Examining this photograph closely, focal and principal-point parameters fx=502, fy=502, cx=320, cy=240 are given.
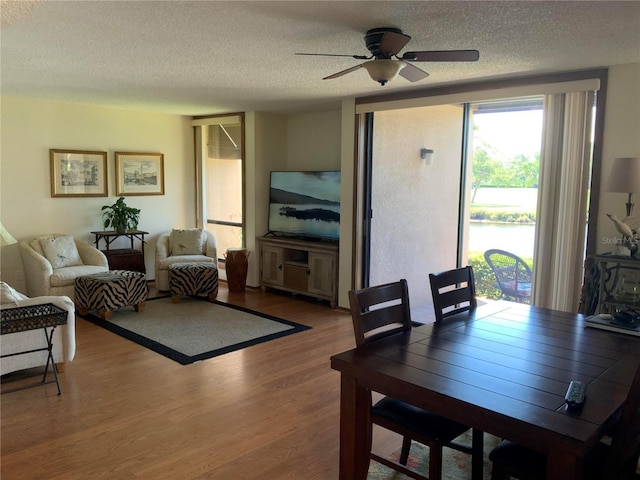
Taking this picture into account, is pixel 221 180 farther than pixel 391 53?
Yes

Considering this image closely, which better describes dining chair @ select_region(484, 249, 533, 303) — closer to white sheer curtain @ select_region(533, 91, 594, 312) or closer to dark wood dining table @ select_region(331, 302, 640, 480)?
white sheer curtain @ select_region(533, 91, 594, 312)

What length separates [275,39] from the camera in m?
3.12

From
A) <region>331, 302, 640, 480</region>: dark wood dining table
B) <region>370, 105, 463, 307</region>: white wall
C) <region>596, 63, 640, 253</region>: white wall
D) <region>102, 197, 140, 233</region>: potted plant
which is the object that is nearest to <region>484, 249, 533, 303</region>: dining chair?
<region>370, 105, 463, 307</region>: white wall

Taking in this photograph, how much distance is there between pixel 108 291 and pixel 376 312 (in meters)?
3.67

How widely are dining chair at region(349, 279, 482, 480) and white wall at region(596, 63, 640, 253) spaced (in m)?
2.19

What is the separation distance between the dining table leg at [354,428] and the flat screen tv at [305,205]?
12.8 feet

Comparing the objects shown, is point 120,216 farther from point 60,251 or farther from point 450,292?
point 450,292

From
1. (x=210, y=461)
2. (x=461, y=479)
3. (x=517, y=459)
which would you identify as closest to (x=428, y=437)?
(x=517, y=459)

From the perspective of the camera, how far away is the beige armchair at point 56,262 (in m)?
5.40

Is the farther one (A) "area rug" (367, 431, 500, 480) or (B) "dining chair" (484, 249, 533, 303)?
(B) "dining chair" (484, 249, 533, 303)

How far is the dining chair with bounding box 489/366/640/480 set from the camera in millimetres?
1666

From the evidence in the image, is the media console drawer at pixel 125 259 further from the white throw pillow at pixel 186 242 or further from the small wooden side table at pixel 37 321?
the small wooden side table at pixel 37 321

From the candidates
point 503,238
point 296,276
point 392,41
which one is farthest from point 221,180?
point 392,41

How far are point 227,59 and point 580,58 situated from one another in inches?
99.2
